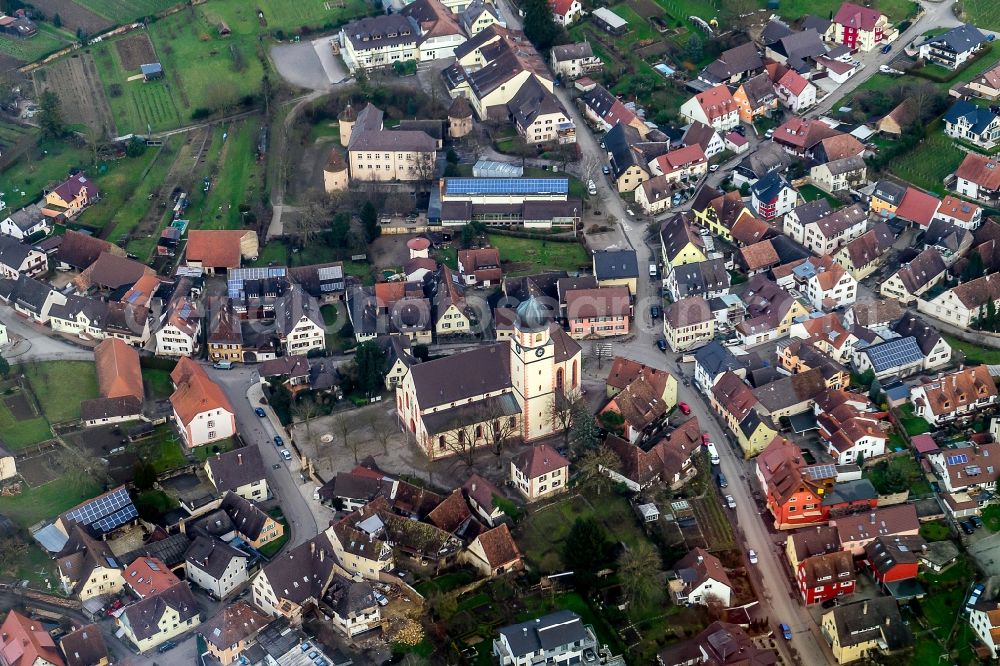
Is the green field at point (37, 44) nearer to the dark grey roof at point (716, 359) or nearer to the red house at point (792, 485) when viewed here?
the dark grey roof at point (716, 359)

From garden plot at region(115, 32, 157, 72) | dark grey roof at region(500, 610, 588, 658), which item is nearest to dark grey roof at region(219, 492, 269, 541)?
dark grey roof at region(500, 610, 588, 658)

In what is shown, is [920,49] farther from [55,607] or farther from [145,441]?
[55,607]

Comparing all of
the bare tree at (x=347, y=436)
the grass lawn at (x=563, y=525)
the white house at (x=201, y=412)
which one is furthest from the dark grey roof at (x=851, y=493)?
the white house at (x=201, y=412)

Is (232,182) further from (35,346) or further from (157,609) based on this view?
(157,609)

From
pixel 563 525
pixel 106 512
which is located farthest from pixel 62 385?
pixel 563 525

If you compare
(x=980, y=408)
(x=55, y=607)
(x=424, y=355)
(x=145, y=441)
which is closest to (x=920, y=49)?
(x=980, y=408)
